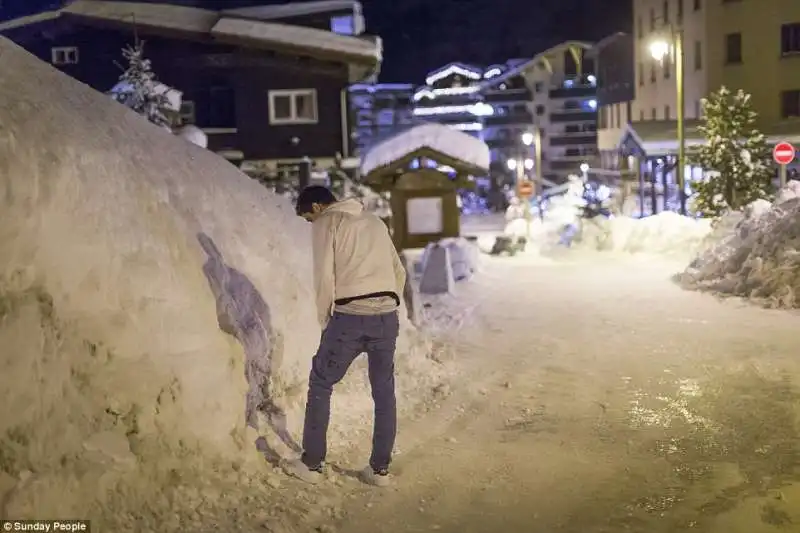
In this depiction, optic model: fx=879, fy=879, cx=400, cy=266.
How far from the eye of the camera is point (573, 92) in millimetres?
60688

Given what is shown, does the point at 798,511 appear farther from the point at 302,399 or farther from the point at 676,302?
the point at 676,302

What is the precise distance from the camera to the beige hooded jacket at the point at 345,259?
5219mm

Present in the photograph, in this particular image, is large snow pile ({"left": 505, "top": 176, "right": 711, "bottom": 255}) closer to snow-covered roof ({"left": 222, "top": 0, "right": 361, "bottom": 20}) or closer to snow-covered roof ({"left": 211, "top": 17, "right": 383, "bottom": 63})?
snow-covered roof ({"left": 211, "top": 17, "right": 383, "bottom": 63})

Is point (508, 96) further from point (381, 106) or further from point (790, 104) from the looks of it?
point (790, 104)

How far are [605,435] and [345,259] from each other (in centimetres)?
252

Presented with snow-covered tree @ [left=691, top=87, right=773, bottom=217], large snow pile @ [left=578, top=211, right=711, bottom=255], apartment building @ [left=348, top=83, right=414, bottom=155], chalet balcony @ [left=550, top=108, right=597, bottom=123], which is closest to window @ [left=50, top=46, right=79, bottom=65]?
large snow pile @ [left=578, top=211, right=711, bottom=255]

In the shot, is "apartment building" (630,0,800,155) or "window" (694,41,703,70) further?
"window" (694,41,703,70)

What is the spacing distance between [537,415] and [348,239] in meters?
2.67

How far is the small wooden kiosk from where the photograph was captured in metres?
19.3

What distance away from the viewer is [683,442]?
6.16m

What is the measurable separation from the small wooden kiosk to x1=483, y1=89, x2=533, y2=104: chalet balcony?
41.8 meters

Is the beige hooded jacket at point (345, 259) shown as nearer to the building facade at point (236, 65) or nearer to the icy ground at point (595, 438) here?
the icy ground at point (595, 438)

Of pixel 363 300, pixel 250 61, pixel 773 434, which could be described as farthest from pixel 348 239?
pixel 250 61

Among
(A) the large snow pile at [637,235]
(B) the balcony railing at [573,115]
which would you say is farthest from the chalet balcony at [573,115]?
(A) the large snow pile at [637,235]
